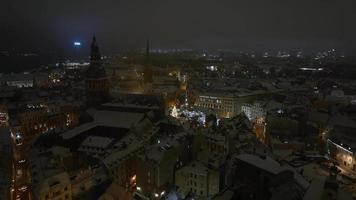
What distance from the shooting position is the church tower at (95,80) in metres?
61.7

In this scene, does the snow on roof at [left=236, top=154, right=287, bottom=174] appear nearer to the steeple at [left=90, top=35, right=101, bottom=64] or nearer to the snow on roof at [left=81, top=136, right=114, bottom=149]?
the snow on roof at [left=81, top=136, right=114, bottom=149]

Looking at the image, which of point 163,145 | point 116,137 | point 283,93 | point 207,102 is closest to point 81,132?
point 116,137

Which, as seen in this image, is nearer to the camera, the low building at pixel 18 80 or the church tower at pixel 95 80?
the church tower at pixel 95 80

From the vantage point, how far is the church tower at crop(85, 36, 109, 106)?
203ft

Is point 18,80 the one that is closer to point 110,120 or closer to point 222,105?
point 222,105

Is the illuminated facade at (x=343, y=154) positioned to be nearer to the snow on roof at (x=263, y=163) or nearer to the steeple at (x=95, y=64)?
the snow on roof at (x=263, y=163)

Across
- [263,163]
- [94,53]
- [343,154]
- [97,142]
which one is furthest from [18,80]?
[343,154]

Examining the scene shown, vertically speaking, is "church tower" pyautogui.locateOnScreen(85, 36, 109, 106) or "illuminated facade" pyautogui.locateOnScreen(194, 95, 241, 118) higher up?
"church tower" pyautogui.locateOnScreen(85, 36, 109, 106)

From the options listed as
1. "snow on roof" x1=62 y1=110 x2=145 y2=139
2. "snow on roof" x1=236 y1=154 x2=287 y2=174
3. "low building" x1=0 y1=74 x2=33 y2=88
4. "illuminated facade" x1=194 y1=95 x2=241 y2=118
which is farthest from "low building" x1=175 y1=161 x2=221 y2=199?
"low building" x1=0 y1=74 x2=33 y2=88

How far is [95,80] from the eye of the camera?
62.5m

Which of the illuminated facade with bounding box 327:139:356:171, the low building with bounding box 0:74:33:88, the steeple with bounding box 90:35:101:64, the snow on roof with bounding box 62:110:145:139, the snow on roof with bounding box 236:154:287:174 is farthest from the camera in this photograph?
the low building with bounding box 0:74:33:88

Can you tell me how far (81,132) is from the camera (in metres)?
54.2

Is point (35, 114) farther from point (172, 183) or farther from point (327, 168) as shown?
point (327, 168)

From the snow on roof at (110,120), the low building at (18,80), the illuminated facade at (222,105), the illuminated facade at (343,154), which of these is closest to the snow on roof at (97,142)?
the snow on roof at (110,120)
